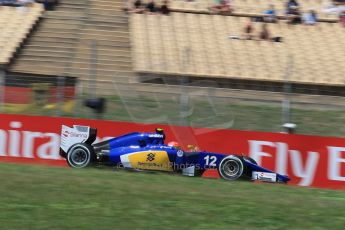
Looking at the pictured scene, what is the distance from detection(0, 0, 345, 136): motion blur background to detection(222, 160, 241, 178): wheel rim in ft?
7.89

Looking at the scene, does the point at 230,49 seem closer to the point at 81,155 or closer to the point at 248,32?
the point at 248,32

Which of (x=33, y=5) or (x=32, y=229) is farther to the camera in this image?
(x=33, y=5)

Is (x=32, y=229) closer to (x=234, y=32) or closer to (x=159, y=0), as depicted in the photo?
(x=234, y=32)

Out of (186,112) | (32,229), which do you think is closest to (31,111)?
(186,112)

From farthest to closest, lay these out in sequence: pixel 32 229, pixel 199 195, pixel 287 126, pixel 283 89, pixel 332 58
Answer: pixel 332 58 < pixel 283 89 < pixel 287 126 < pixel 199 195 < pixel 32 229

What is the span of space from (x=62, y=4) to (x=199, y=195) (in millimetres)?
15889

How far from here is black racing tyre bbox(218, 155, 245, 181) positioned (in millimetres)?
10703

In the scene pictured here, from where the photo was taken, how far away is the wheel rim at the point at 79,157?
1089 cm

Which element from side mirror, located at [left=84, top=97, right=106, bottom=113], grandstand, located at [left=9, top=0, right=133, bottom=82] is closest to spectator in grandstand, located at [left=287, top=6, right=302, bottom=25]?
grandstand, located at [left=9, top=0, right=133, bottom=82]

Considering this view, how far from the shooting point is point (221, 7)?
22453mm

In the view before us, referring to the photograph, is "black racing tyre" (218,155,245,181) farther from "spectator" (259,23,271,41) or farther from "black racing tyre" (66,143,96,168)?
"spectator" (259,23,271,41)

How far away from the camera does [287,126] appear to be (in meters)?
12.9

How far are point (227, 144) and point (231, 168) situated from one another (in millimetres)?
1959

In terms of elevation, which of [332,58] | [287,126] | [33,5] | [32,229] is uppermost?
[33,5]
